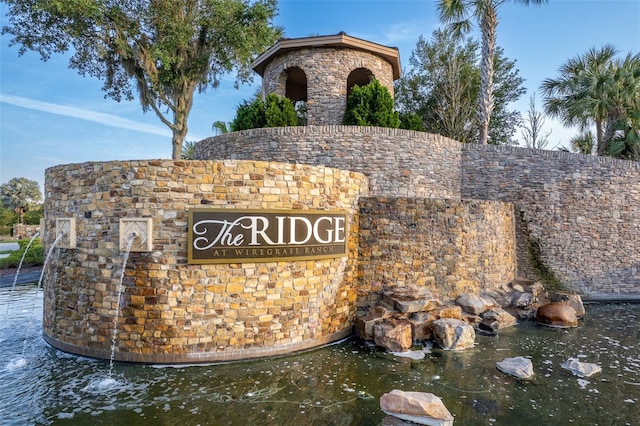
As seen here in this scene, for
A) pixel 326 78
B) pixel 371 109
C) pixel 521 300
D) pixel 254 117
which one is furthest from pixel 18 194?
pixel 521 300

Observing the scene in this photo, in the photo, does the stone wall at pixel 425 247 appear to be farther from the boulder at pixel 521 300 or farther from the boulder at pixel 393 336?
the boulder at pixel 393 336

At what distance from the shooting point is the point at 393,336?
265 inches

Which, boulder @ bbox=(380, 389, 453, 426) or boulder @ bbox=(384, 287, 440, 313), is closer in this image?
boulder @ bbox=(380, 389, 453, 426)

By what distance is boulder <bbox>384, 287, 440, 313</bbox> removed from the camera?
754 centimetres

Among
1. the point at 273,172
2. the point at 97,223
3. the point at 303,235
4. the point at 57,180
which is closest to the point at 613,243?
the point at 303,235

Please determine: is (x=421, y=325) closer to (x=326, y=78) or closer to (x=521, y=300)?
(x=521, y=300)

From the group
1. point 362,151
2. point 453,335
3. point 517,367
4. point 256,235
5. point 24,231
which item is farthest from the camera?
point 24,231

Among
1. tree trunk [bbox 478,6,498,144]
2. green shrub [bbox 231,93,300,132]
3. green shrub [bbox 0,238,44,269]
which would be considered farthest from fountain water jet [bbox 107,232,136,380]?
tree trunk [bbox 478,6,498,144]

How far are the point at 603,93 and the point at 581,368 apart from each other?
14.3 m

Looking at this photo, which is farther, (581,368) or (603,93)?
(603,93)

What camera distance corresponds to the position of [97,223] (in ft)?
19.8

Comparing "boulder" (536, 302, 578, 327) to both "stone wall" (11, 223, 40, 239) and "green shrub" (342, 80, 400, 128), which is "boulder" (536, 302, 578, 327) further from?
"stone wall" (11, 223, 40, 239)

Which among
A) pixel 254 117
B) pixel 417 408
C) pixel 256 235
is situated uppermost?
pixel 254 117

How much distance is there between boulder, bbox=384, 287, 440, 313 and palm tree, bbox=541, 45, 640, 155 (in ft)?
42.2
